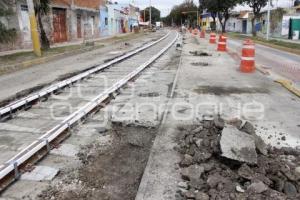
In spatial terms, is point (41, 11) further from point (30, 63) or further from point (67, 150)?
point (67, 150)

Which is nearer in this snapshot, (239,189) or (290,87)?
(239,189)

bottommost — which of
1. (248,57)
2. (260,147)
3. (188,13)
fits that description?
(260,147)

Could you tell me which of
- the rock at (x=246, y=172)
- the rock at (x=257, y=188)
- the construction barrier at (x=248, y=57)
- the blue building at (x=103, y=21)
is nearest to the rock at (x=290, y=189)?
the rock at (x=257, y=188)

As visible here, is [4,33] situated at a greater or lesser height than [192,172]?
greater

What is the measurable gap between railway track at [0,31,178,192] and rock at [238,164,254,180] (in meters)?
2.78

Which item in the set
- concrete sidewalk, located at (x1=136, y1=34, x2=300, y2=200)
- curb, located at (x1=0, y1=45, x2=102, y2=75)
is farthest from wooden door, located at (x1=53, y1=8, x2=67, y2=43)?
concrete sidewalk, located at (x1=136, y1=34, x2=300, y2=200)

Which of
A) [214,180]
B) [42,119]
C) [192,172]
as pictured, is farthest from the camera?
[42,119]

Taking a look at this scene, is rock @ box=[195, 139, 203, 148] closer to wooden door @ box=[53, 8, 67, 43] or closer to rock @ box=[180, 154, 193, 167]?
rock @ box=[180, 154, 193, 167]

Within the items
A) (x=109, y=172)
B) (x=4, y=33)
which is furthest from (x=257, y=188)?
(x=4, y=33)

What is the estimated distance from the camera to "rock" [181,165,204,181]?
14.4 feet

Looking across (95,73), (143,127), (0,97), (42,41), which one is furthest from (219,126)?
(42,41)

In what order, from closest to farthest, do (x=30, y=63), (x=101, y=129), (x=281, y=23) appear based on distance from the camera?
(x=101, y=129) → (x=30, y=63) → (x=281, y=23)

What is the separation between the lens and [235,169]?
14.8ft

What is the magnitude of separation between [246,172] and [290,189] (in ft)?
1.71
